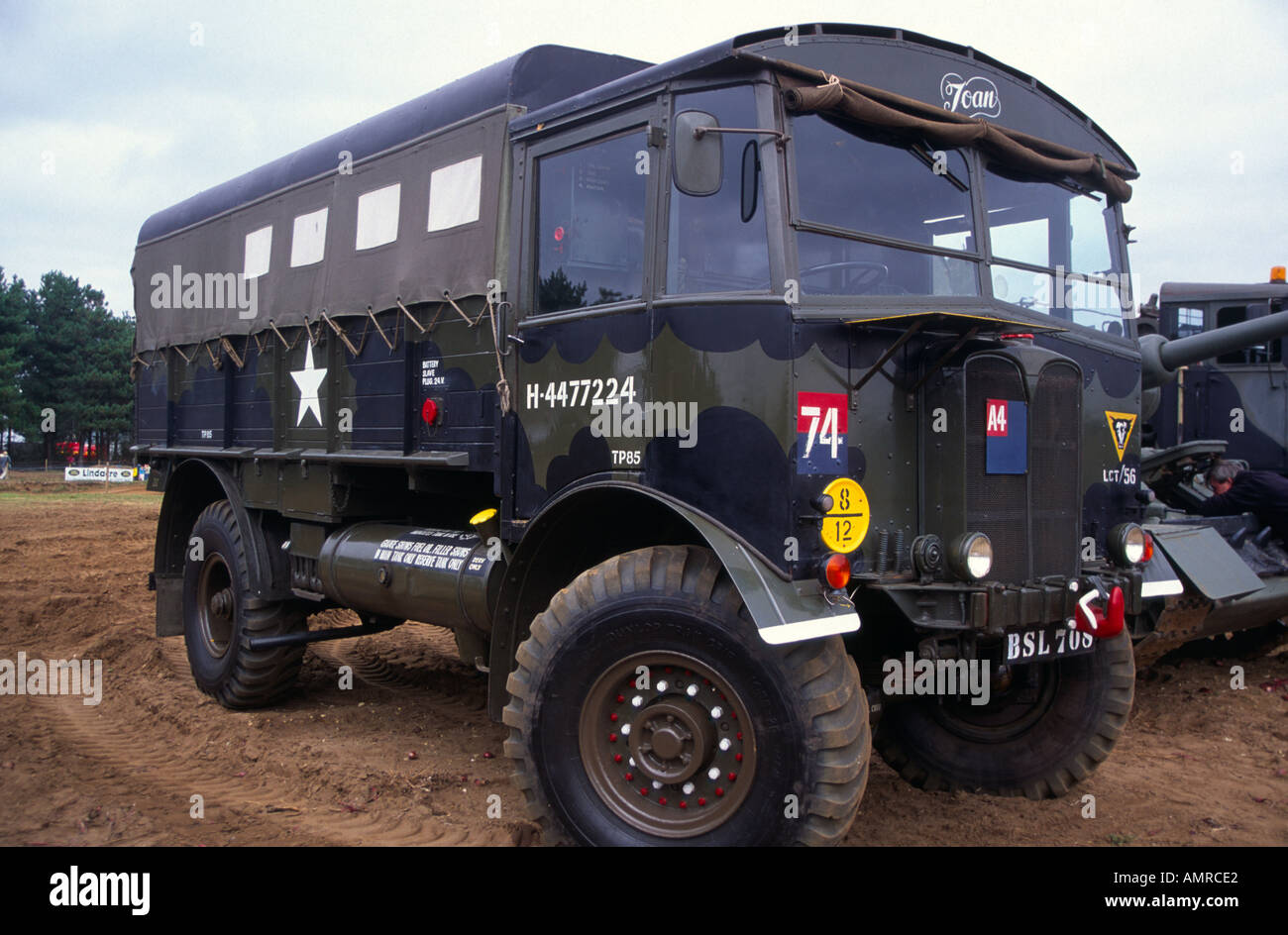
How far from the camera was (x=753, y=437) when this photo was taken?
4.09 m

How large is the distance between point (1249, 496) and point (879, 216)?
5714mm

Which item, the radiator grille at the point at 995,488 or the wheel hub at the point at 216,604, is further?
the wheel hub at the point at 216,604

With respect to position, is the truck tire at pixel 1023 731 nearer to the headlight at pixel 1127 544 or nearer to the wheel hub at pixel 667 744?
the headlight at pixel 1127 544

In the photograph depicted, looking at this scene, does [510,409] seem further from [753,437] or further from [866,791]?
[866,791]

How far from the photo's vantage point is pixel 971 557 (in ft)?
→ 13.4

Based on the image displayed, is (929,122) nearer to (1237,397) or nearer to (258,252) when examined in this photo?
(258,252)

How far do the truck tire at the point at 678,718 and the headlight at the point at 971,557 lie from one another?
579 mm

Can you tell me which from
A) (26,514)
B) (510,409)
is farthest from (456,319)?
(26,514)
